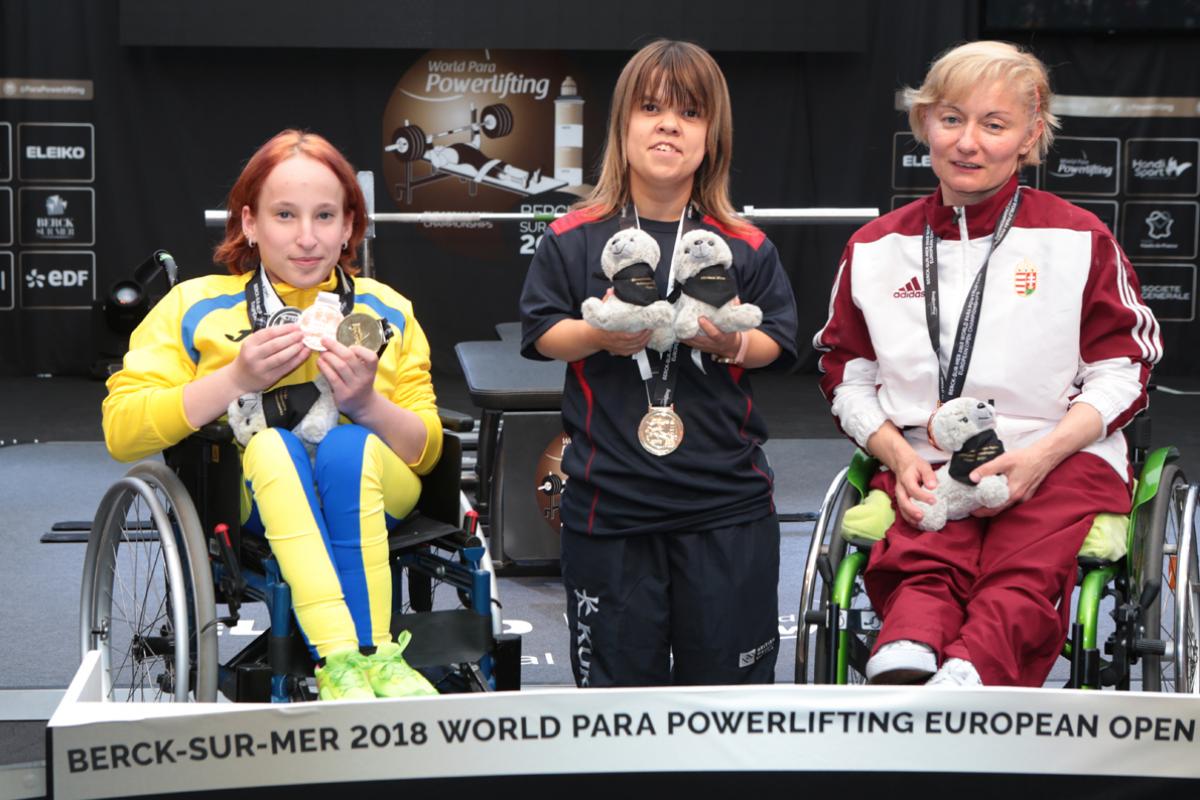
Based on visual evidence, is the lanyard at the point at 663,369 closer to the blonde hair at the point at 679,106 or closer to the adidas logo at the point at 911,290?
the blonde hair at the point at 679,106

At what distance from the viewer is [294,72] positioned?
26.0ft

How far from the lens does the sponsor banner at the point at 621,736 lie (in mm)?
1520

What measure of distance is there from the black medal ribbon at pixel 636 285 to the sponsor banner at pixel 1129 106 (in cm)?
666

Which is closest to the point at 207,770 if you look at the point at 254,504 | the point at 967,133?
the point at 254,504

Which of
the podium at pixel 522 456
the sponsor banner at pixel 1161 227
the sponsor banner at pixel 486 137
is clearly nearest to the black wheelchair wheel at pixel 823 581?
the podium at pixel 522 456

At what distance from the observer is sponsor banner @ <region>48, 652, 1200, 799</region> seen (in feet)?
4.99

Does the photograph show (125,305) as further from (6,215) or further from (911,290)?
(911,290)

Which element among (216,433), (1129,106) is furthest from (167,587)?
(1129,106)

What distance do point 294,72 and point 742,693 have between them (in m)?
6.91

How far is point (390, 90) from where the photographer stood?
315 inches

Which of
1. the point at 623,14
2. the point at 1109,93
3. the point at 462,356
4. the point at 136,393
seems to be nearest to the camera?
the point at 136,393

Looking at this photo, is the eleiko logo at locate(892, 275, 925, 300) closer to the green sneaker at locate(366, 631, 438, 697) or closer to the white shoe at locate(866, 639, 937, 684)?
the white shoe at locate(866, 639, 937, 684)

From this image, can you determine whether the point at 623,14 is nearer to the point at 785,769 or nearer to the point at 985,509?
the point at 985,509

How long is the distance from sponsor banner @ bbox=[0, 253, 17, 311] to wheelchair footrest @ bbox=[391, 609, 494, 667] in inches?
247
